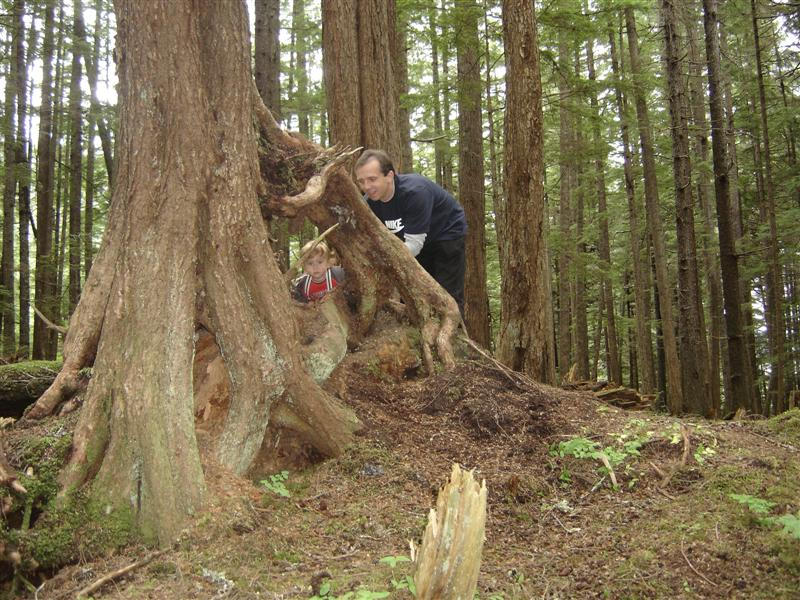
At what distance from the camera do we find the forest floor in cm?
259

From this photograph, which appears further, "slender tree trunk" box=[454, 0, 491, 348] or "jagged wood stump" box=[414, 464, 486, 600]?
"slender tree trunk" box=[454, 0, 491, 348]

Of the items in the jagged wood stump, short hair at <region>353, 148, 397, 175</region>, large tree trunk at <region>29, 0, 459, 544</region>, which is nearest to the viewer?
the jagged wood stump

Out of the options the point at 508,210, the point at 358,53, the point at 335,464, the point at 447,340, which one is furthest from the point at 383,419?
the point at 358,53

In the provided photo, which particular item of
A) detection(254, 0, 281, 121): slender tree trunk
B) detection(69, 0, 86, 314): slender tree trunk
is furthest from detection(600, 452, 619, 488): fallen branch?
detection(69, 0, 86, 314): slender tree trunk

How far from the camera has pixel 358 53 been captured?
22.7ft

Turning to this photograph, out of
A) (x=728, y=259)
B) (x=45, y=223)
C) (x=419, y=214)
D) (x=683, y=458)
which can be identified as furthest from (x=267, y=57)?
(x=45, y=223)

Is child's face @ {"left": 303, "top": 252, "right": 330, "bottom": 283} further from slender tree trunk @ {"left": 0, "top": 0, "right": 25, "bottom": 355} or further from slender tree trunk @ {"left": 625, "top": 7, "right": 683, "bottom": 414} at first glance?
slender tree trunk @ {"left": 0, "top": 0, "right": 25, "bottom": 355}

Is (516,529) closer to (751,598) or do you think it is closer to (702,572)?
(702,572)

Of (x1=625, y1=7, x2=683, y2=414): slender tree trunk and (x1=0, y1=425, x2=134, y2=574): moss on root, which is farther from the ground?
(x1=625, y1=7, x2=683, y2=414): slender tree trunk

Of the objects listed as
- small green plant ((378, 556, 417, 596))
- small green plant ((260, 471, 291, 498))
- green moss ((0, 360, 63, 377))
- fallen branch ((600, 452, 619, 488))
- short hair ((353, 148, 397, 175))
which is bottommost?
small green plant ((378, 556, 417, 596))

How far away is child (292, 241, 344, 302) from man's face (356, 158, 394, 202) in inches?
27.3

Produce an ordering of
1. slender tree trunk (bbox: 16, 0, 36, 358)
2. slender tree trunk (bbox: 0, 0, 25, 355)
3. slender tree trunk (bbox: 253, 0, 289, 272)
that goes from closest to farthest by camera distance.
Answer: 1. slender tree trunk (bbox: 253, 0, 289, 272)
2. slender tree trunk (bbox: 0, 0, 25, 355)
3. slender tree trunk (bbox: 16, 0, 36, 358)

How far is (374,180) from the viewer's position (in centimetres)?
540

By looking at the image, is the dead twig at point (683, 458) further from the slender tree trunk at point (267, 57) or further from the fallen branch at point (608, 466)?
the slender tree trunk at point (267, 57)
